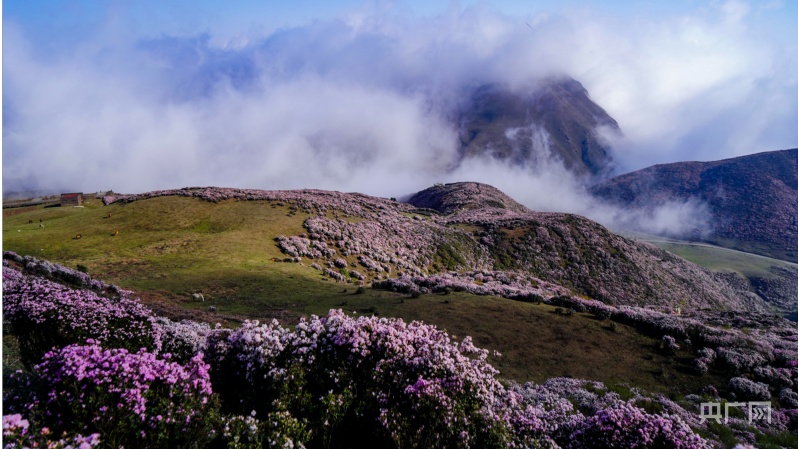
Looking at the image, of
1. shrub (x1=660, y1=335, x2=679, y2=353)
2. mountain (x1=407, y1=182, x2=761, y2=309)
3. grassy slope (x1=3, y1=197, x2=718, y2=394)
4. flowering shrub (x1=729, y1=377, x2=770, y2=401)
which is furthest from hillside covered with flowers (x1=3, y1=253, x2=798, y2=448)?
mountain (x1=407, y1=182, x2=761, y2=309)

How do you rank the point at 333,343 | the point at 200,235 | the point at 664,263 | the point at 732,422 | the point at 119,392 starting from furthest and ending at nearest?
the point at 664,263, the point at 200,235, the point at 732,422, the point at 333,343, the point at 119,392

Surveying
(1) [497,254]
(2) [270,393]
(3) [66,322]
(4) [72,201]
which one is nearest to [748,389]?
(2) [270,393]

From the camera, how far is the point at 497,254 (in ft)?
202

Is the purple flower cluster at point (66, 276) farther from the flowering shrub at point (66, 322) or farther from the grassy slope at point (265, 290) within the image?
the flowering shrub at point (66, 322)

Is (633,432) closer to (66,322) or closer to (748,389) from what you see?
→ (748,389)

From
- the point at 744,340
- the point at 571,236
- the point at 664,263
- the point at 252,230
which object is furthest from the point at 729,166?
the point at 252,230

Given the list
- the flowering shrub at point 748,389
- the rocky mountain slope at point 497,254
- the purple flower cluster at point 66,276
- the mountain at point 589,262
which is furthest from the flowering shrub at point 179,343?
A: the mountain at point 589,262

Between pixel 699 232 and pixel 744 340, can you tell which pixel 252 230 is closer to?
pixel 744 340

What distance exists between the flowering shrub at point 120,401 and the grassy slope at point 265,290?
6.85 metres

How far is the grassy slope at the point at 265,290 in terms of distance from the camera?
64.3ft

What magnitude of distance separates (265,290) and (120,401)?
79.1 ft

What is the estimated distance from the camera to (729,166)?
163 meters

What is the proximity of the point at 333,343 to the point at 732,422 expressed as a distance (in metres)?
14.9

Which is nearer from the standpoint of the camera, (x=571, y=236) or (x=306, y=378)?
(x=306, y=378)
